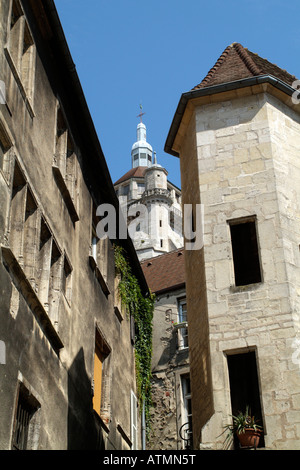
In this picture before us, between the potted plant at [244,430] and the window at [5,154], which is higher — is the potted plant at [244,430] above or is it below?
below

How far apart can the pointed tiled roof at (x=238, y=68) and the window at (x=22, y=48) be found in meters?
3.56

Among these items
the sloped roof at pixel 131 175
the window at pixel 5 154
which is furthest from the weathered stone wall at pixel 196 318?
the sloped roof at pixel 131 175

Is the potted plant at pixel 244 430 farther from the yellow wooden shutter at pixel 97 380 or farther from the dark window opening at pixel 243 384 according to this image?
the yellow wooden shutter at pixel 97 380

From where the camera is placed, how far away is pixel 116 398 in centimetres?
1644

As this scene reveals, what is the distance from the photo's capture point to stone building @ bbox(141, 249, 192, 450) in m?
22.2

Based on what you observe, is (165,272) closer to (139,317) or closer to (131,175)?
(139,317)

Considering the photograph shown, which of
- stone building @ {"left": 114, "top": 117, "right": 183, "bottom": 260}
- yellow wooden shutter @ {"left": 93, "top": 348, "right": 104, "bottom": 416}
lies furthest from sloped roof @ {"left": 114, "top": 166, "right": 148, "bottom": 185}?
yellow wooden shutter @ {"left": 93, "top": 348, "right": 104, "bottom": 416}

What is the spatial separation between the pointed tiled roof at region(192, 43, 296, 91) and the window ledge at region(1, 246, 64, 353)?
5.53m

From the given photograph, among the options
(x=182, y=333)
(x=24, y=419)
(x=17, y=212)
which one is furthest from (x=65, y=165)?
(x=182, y=333)

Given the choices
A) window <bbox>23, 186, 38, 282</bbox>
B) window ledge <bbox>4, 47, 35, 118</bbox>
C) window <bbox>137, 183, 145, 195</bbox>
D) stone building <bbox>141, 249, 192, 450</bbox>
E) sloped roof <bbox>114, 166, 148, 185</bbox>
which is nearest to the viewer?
window ledge <bbox>4, 47, 35, 118</bbox>

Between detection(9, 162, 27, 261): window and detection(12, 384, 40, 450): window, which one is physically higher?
detection(9, 162, 27, 261): window

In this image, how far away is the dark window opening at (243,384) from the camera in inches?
496

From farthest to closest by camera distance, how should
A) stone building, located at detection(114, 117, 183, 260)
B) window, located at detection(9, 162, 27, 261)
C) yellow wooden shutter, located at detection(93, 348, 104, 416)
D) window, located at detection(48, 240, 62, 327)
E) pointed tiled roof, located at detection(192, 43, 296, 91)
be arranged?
stone building, located at detection(114, 117, 183, 260)
yellow wooden shutter, located at detection(93, 348, 104, 416)
pointed tiled roof, located at detection(192, 43, 296, 91)
window, located at detection(48, 240, 62, 327)
window, located at detection(9, 162, 27, 261)

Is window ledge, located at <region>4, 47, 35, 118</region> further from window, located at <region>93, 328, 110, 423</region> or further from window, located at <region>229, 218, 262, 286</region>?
window, located at <region>93, 328, 110, 423</region>
